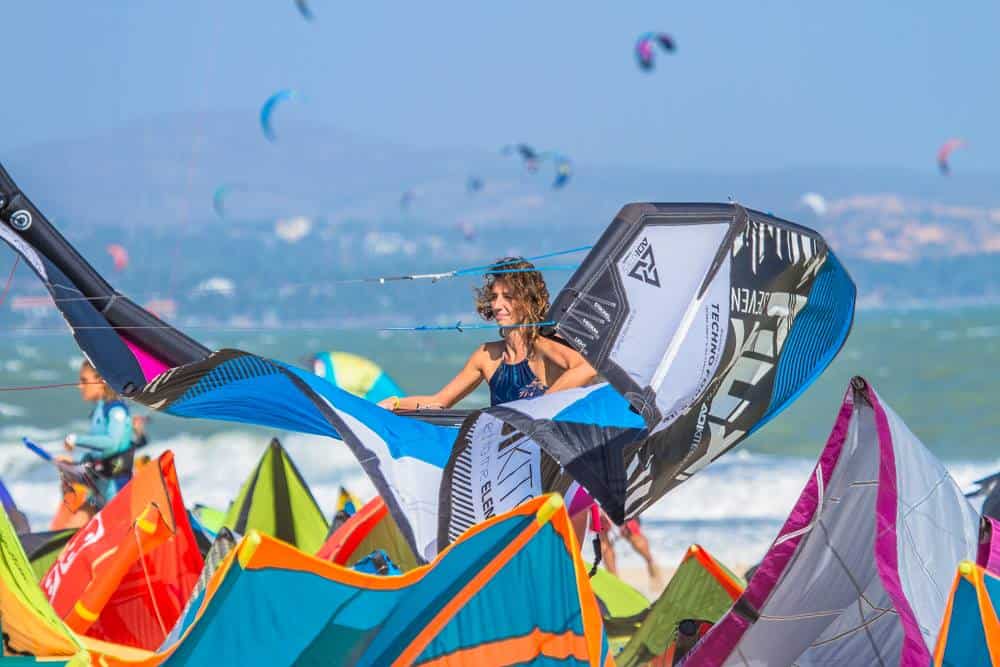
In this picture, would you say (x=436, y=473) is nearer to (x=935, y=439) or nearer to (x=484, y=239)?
(x=935, y=439)

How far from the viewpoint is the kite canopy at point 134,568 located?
4.81 metres

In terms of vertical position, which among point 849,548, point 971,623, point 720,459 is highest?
point 720,459

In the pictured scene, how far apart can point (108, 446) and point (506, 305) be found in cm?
336

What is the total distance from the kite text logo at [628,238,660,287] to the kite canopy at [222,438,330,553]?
2519 mm

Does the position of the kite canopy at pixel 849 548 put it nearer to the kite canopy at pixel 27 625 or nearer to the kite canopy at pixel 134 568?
the kite canopy at pixel 134 568

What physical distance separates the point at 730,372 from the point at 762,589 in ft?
2.29

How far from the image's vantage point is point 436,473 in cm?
454

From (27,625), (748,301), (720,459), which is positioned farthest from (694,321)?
(720,459)

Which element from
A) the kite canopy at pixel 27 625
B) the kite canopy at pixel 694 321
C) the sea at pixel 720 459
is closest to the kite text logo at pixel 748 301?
the kite canopy at pixel 694 321

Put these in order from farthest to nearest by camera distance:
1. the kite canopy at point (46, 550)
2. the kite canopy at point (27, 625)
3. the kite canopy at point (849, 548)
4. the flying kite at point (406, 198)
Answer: the flying kite at point (406, 198) < the kite canopy at point (46, 550) < the kite canopy at point (849, 548) < the kite canopy at point (27, 625)

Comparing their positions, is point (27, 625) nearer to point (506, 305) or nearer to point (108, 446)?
point (506, 305)

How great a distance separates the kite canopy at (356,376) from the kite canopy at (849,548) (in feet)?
11.4

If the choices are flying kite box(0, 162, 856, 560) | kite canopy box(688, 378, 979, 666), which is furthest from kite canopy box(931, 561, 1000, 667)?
flying kite box(0, 162, 856, 560)

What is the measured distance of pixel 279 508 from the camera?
6.86 m
